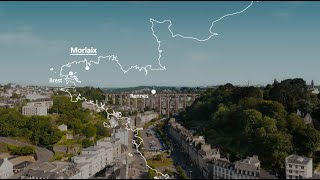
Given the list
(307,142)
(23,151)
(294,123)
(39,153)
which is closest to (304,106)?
(294,123)

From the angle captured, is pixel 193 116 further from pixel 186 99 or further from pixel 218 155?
pixel 186 99

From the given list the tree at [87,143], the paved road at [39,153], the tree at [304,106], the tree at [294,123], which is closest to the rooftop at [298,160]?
the tree at [294,123]

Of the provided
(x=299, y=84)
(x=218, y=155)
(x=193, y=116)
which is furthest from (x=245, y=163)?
(x=193, y=116)

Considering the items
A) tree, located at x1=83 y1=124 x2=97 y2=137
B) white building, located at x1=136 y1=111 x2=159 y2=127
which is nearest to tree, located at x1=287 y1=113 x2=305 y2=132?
tree, located at x1=83 y1=124 x2=97 y2=137

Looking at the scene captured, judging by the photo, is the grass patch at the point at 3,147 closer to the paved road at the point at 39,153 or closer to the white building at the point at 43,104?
the paved road at the point at 39,153

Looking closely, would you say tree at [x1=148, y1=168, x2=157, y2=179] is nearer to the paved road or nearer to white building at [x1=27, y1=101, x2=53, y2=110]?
the paved road

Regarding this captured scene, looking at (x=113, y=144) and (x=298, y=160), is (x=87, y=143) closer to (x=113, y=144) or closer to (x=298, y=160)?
(x=113, y=144)
